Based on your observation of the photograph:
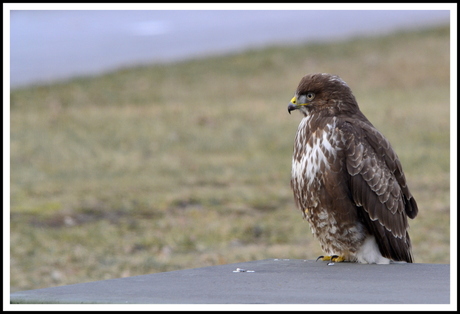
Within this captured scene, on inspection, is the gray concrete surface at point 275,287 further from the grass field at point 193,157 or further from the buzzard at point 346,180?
the grass field at point 193,157

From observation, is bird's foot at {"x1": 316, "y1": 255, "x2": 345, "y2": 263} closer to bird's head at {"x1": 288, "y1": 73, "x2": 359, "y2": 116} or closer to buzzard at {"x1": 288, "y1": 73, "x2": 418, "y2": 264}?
buzzard at {"x1": 288, "y1": 73, "x2": 418, "y2": 264}

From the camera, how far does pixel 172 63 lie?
21500 millimetres

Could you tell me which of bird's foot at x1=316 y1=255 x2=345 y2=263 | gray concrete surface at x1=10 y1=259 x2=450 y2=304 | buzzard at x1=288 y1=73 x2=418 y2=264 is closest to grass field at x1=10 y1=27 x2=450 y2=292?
bird's foot at x1=316 y1=255 x2=345 y2=263

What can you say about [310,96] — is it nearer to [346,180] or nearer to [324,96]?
[324,96]

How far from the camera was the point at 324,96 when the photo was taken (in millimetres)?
5121

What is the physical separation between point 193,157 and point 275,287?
31.0ft

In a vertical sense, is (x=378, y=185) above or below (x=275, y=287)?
above

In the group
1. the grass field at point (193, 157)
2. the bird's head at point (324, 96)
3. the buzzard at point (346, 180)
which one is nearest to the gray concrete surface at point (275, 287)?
the buzzard at point (346, 180)

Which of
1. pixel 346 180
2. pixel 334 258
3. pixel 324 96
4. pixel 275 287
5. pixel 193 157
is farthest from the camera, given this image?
pixel 193 157

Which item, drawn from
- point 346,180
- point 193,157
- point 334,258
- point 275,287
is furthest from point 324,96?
point 193,157

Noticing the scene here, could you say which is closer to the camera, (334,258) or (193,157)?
(334,258)

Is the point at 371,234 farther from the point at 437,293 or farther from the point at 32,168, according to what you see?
the point at 32,168

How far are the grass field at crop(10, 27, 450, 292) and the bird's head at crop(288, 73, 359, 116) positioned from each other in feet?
11.9

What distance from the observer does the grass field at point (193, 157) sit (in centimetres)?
912
